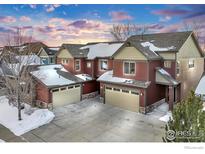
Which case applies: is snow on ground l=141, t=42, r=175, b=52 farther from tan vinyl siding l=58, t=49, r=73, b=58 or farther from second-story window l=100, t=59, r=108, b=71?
tan vinyl siding l=58, t=49, r=73, b=58

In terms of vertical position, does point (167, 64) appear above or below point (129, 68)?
above

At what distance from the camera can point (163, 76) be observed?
9211 millimetres

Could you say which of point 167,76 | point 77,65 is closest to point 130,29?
point 167,76

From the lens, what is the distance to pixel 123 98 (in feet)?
32.1

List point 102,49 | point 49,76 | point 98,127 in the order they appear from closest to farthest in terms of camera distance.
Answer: point 98,127
point 49,76
point 102,49

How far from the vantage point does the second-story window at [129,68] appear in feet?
31.2

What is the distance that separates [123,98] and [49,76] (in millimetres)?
4349

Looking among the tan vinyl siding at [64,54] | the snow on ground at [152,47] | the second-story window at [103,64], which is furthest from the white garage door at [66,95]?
the snow on ground at [152,47]

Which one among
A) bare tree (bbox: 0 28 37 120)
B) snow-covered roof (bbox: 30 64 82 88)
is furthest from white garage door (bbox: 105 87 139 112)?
bare tree (bbox: 0 28 37 120)

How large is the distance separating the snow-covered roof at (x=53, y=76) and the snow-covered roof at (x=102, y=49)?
95.6 inches

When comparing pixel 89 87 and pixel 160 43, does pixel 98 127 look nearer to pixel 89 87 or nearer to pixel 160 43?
pixel 89 87

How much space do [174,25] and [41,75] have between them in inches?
283

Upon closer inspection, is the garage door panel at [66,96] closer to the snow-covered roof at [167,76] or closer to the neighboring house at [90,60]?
the neighboring house at [90,60]
